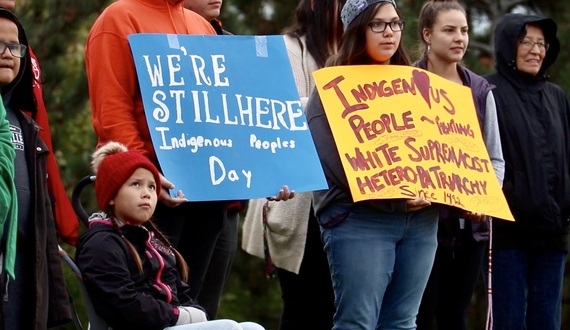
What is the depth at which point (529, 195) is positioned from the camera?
21.5ft

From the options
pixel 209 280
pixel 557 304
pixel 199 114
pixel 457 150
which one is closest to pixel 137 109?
pixel 199 114

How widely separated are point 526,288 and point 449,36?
1348 millimetres

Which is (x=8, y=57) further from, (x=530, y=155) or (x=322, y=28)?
(x=530, y=155)

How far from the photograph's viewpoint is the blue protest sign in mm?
5199

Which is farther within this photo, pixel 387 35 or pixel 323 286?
pixel 323 286

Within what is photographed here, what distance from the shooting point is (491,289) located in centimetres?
643

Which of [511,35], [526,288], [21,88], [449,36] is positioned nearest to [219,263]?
[21,88]

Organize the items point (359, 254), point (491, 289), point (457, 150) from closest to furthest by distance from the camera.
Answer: point (359, 254), point (457, 150), point (491, 289)

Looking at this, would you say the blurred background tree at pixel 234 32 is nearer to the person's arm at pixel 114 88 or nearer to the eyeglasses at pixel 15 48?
the person's arm at pixel 114 88

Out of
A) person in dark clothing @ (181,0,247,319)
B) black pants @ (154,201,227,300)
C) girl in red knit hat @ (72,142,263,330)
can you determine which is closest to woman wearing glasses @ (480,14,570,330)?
person in dark clothing @ (181,0,247,319)

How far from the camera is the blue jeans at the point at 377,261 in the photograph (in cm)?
A: 543

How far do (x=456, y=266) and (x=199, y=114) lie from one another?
154cm

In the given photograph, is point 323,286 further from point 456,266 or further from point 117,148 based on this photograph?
point 117,148

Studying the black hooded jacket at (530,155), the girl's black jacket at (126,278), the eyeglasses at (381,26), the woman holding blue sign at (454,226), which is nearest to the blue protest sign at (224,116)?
the girl's black jacket at (126,278)
